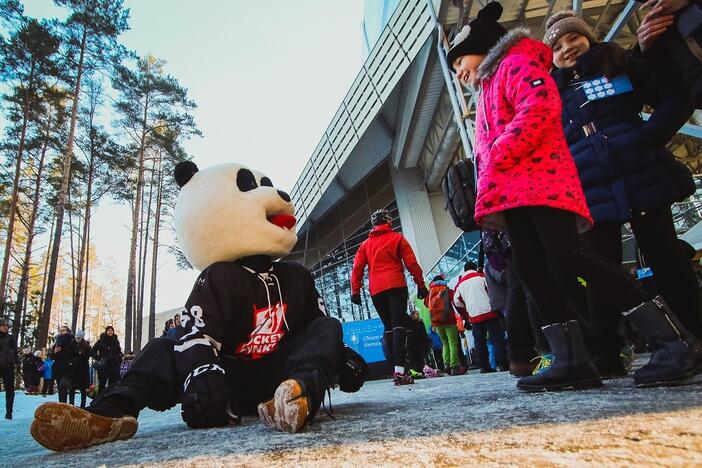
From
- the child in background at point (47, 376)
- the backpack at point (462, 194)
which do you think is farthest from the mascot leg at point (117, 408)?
the child in background at point (47, 376)

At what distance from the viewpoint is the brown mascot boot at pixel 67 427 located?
1.17m

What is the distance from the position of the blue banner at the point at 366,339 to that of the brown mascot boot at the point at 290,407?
24.1 ft

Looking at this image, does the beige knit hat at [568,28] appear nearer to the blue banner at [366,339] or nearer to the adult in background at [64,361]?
the blue banner at [366,339]

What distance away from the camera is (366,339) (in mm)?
8469

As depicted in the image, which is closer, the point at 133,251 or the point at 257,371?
the point at 257,371

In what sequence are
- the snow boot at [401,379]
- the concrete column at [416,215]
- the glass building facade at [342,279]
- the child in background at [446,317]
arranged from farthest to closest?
the glass building facade at [342,279] < the concrete column at [416,215] < the child in background at [446,317] < the snow boot at [401,379]

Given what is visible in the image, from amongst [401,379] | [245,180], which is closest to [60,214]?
[401,379]

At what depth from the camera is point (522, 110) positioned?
4.79 ft

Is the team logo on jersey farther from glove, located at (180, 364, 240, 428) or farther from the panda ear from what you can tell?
the panda ear

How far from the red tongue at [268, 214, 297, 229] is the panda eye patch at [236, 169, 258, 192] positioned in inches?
6.7

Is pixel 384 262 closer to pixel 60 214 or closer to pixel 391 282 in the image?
pixel 391 282

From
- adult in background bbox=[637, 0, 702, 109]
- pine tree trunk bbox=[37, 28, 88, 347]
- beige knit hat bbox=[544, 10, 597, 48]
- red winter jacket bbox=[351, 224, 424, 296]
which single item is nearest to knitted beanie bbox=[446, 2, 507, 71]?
beige knit hat bbox=[544, 10, 597, 48]

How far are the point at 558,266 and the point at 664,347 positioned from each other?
372 mm

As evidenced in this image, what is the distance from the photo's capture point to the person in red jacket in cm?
369
